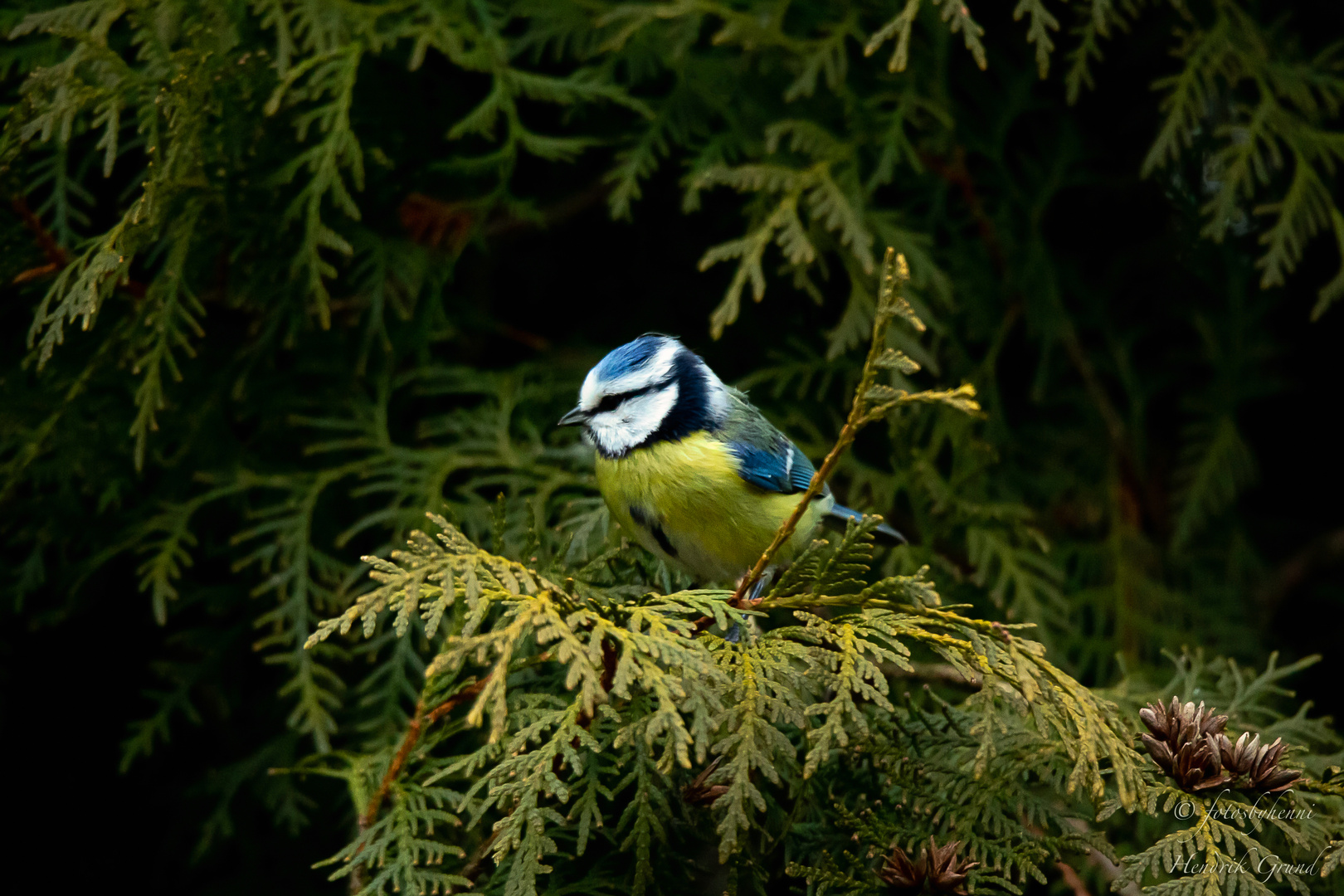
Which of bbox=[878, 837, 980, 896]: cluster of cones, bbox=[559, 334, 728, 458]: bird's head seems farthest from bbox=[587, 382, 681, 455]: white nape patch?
bbox=[878, 837, 980, 896]: cluster of cones

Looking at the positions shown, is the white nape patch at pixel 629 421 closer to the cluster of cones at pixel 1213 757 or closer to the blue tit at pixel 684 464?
the blue tit at pixel 684 464

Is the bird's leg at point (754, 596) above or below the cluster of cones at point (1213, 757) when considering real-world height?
below

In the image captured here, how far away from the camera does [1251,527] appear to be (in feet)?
9.53

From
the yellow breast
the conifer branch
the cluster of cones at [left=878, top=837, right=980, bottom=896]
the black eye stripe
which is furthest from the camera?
the black eye stripe

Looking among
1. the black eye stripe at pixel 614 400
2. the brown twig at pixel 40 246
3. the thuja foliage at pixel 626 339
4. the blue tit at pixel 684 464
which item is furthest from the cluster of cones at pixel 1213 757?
the brown twig at pixel 40 246

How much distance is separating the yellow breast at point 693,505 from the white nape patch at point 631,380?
0.43ft

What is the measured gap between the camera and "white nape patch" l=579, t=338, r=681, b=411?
1.94m

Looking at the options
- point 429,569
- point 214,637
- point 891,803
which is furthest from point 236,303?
point 891,803

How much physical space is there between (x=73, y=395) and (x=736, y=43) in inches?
63.7

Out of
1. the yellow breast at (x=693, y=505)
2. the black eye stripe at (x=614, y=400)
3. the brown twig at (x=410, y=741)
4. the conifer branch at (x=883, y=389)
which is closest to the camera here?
the conifer branch at (x=883, y=389)

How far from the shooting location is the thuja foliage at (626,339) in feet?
4.56

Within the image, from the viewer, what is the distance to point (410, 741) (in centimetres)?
156

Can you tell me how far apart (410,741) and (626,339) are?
1289mm

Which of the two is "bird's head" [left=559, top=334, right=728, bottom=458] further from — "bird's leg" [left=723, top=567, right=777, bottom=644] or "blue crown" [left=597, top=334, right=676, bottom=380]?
"bird's leg" [left=723, top=567, right=777, bottom=644]
